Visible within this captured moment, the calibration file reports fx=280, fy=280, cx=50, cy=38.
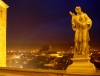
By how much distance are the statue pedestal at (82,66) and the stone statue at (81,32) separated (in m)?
0.25

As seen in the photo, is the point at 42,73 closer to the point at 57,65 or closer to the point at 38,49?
the point at 57,65

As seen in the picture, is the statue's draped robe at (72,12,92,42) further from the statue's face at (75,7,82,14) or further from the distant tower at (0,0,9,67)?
the distant tower at (0,0,9,67)

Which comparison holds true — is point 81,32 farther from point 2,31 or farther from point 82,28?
point 2,31

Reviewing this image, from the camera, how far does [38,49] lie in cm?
6034

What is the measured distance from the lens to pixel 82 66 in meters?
12.1

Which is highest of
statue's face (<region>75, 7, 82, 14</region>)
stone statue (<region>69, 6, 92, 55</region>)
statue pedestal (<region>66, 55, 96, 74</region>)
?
statue's face (<region>75, 7, 82, 14</region>)

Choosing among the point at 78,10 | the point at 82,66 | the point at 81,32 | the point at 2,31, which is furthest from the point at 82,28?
the point at 2,31

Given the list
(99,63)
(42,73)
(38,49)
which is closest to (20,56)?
(38,49)

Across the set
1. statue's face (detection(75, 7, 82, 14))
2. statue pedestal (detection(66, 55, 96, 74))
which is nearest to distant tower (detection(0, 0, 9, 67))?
statue's face (detection(75, 7, 82, 14))

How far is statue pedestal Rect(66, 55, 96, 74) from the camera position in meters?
11.9

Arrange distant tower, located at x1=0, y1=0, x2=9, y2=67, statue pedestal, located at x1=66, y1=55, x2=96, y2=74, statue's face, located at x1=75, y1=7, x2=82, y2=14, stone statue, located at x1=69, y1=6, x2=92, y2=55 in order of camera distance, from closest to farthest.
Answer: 1. statue pedestal, located at x1=66, y1=55, x2=96, y2=74
2. stone statue, located at x1=69, y1=6, x2=92, y2=55
3. statue's face, located at x1=75, y1=7, x2=82, y2=14
4. distant tower, located at x1=0, y1=0, x2=9, y2=67

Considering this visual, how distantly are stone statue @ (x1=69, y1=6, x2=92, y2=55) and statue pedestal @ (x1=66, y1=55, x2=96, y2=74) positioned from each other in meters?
0.25

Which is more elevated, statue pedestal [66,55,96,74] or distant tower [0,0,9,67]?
distant tower [0,0,9,67]

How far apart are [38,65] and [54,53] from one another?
797 centimetres
